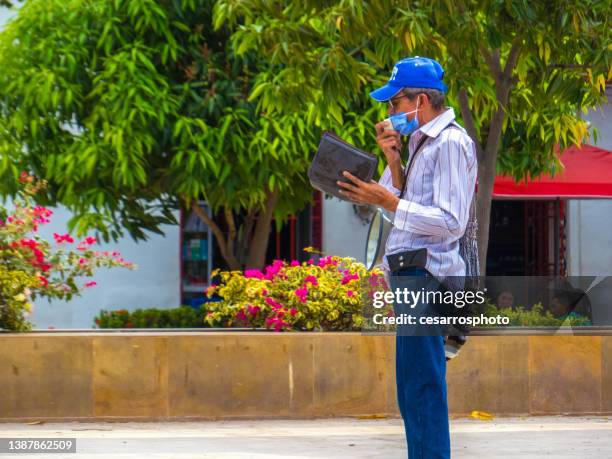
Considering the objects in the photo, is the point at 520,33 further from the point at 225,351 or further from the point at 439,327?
the point at 439,327

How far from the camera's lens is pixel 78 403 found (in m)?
8.38

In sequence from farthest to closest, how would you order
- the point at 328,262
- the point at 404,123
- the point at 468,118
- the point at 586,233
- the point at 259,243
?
1. the point at 586,233
2. the point at 259,243
3. the point at 468,118
4. the point at 328,262
5. the point at 404,123

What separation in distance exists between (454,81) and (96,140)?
4666mm

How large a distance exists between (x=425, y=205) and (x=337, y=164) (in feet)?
1.33

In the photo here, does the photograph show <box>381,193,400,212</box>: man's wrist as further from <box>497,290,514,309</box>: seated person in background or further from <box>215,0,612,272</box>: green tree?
<box>215,0,612,272</box>: green tree

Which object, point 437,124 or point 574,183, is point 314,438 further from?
point 574,183

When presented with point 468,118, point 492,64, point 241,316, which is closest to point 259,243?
point 468,118

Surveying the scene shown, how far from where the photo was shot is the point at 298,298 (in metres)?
8.83

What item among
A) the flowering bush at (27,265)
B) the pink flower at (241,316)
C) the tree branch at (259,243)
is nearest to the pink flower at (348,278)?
the pink flower at (241,316)

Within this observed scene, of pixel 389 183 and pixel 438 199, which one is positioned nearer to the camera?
pixel 438 199

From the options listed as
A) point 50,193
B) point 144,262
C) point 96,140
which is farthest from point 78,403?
point 144,262

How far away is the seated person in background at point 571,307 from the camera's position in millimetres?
8922

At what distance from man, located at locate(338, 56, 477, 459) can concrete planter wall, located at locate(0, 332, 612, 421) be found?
3324 mm

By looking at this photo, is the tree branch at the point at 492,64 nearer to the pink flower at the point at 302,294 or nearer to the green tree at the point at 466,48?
the green tree at the point at 466,48
